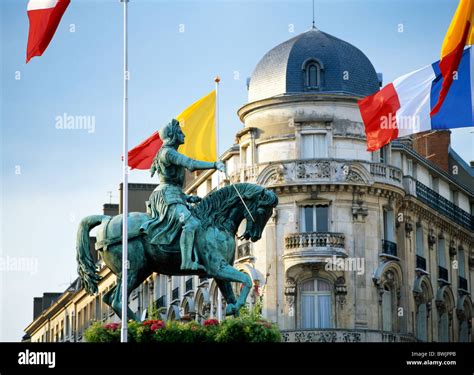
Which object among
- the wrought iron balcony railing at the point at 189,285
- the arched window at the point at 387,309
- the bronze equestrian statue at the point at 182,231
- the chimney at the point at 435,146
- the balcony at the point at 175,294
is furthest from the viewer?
→ the chimney at the point at 435,146

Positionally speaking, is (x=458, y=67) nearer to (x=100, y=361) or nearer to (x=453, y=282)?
(x=100, y=361)

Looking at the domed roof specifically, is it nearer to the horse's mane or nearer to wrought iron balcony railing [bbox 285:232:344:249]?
wrought iron balcony railing [bbox 285:232:344:249]

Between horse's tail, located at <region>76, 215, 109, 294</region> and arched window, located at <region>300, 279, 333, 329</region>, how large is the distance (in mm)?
39281

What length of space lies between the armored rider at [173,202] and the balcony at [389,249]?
41.9m

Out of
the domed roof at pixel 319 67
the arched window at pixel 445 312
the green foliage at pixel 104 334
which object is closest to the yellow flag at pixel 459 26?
the green foliage at pixel 104 334

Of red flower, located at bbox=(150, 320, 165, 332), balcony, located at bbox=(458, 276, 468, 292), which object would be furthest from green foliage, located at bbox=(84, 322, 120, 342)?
balcony, located at bbox=(458, 276, 468, 292)

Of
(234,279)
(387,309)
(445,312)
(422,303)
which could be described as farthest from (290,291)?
(234,279)

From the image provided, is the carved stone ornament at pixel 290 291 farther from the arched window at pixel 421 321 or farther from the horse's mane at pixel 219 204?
the horse's mane at pixel 219 204

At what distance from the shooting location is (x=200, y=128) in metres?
51.6

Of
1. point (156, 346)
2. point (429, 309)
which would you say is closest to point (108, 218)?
point (156, 346)

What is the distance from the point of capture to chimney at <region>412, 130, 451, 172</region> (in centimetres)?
Result: 8994

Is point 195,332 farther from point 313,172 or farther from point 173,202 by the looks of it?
point 313,172

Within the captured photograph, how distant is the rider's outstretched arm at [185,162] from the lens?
116 ft

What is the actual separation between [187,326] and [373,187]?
42.8 meters
